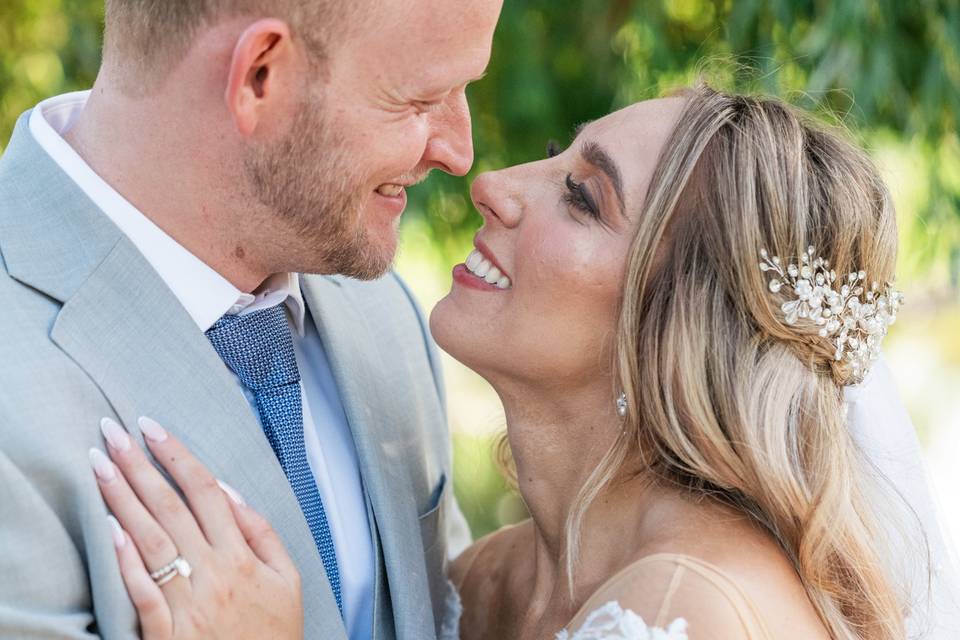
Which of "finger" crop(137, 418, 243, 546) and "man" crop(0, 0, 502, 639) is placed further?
"finger" crop(137, 418, 243, 546)

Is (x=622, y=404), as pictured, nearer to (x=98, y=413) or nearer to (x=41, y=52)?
(x=98, y=413)

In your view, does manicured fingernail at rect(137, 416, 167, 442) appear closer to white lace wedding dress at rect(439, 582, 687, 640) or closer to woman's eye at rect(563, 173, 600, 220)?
white lace wedding dress at rect(439, 582, 687, 640)

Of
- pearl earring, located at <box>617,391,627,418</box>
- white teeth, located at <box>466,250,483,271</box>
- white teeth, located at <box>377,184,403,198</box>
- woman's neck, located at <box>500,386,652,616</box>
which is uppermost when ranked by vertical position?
white teeth, located at <box>377,184,403,198</box>

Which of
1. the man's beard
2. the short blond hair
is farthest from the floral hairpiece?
the short blond hair

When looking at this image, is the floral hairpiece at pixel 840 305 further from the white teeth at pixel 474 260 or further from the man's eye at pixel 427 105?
the man's eye at pixel 427 105

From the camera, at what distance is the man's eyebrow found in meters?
2.60

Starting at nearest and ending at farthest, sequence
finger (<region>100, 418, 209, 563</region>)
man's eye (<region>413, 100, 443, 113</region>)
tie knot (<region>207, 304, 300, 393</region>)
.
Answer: finger (<region>100, 418, 209, 563</region>) < tie knot (<region>207, 304, 300, 393</region>) < man's eye (<region>413, 100, 443, 113</region>)

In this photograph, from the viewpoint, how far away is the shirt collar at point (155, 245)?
2291 millimetres

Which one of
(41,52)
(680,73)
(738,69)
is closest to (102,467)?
(738,69)

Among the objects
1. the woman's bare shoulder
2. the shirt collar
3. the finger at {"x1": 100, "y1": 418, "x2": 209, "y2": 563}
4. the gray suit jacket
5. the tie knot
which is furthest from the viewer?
the woman's bare shoulder

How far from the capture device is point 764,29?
3842 mm

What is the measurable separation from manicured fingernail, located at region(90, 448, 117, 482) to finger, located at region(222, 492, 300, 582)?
23cm

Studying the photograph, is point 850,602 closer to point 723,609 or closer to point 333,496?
point 723,609

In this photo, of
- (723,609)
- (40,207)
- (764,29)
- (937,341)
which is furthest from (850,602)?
(937,341)
